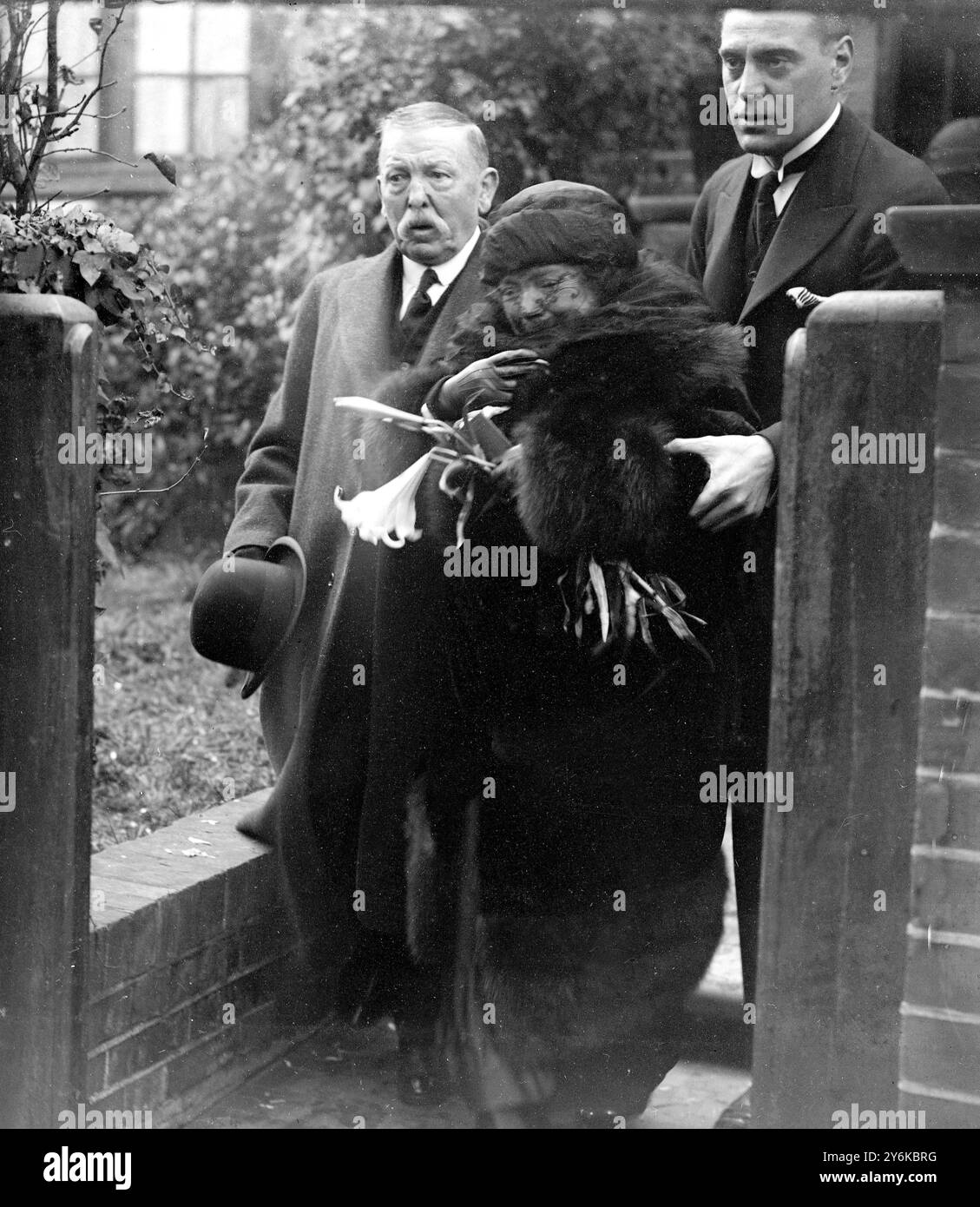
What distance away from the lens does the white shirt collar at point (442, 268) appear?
10.2ft

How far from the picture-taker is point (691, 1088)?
122 inches

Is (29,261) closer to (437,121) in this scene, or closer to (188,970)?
(437,121)

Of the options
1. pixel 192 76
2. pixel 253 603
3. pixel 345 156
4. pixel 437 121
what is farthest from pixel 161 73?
pixel 253 603

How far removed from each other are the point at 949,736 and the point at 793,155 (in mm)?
1069

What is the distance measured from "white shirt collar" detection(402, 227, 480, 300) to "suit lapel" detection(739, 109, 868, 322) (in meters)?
0.55

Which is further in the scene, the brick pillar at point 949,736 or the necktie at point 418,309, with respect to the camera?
the necktie at point 418,309

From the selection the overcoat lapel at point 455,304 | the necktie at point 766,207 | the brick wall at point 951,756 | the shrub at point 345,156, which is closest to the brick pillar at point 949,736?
the brick wall at point 951,756

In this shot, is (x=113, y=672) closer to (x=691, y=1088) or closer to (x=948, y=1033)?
(x=691, y=1088)

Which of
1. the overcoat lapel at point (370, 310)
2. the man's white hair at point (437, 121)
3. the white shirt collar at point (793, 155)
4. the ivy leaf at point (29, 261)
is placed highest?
the man's white hair at point (437, 121)

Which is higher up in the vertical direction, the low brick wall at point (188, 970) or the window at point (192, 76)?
the window at point (192, 76)

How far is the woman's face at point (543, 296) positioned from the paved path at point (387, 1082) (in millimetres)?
1022

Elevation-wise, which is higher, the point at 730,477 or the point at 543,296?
the point at 543,296

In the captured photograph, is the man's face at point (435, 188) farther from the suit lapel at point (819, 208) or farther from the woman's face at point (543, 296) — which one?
the suit lapel at point (819, 208)

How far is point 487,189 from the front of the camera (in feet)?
10.1
